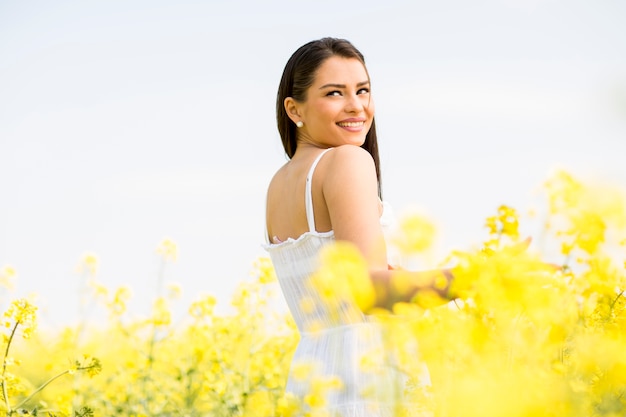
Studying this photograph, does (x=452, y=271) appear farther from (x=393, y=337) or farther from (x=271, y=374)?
(x=271, y=374)

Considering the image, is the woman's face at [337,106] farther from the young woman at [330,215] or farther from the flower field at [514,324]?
the flower field at [514,324]

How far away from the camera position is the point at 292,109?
2488 millimetres

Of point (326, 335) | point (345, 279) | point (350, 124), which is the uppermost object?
point (350, 124)

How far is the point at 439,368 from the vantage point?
1.67 meters

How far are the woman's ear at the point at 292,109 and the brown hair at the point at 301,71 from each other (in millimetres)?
15

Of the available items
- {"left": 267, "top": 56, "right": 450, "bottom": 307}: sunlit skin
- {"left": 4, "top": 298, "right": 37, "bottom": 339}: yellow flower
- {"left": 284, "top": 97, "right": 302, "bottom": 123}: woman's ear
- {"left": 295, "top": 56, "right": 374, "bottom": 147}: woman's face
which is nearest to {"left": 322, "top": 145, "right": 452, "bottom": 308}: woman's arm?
{"left": 267, "top": 56, "right": 450, "bottom": 307}: sunlit skin

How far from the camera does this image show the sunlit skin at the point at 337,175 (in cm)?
192

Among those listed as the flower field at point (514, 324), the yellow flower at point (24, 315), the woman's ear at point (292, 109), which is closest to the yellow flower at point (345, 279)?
the flower field at point (514, 324)

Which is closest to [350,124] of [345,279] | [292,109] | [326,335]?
[292,109]

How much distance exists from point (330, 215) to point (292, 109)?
1.96 ft

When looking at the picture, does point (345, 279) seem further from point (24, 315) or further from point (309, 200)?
point (24, 315)

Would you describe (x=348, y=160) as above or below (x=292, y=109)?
below

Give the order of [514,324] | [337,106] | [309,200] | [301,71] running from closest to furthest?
[514,324] → [309,200] → [337,106] → [301,71]

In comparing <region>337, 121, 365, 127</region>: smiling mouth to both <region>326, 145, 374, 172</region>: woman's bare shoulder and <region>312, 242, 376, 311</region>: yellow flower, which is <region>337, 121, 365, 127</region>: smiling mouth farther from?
<region>312, 242, 376, 311</region>: yellow flower
